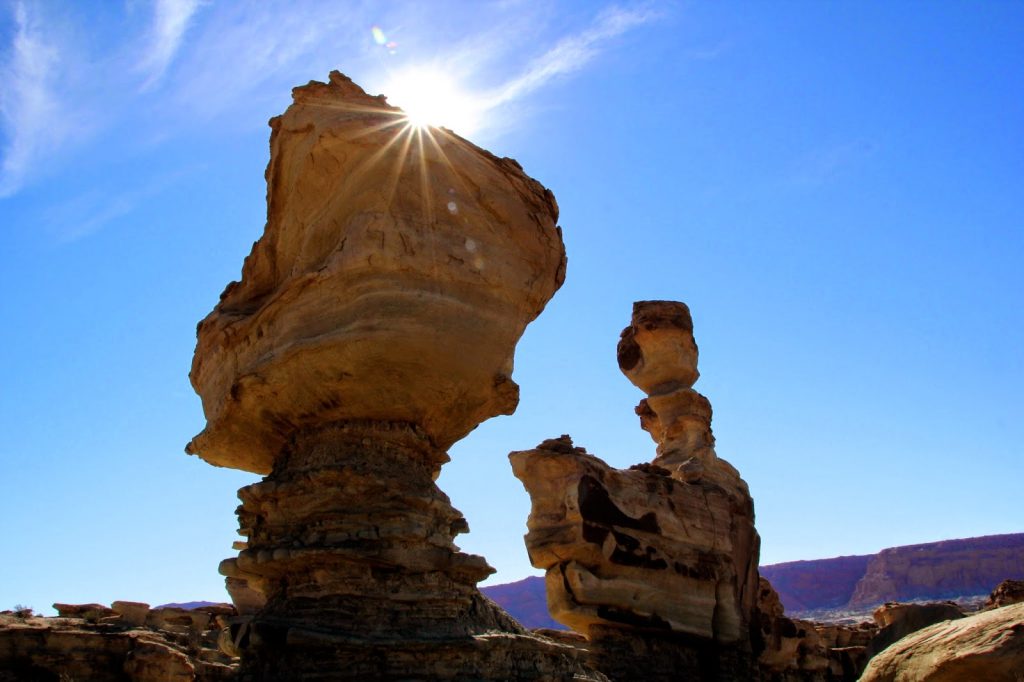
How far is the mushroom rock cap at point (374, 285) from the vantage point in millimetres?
6531

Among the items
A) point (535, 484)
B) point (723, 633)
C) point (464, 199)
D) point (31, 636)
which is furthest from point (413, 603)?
point (723, 633)

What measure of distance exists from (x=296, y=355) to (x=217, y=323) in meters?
1.42

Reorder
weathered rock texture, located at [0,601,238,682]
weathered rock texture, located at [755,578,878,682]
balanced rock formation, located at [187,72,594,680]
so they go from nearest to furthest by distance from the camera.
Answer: balanced rock formation, located at [187,72,594,680], weathered rock texture, located at [0,601,238,682], weathered rock texture, located at [755,578,878,682]

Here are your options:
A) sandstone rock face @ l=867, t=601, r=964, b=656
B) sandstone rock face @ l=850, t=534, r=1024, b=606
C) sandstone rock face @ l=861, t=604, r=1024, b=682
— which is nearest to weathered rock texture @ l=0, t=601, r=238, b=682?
sandstone rock face @ l=861, t=604, r=1024, b=682

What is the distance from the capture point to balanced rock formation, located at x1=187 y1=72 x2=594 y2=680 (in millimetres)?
6102

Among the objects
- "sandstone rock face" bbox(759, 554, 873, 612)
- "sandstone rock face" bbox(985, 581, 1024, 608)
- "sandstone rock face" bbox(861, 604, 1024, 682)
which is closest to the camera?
"sandstone rock face" bbox(861, 604, 1024, 682)

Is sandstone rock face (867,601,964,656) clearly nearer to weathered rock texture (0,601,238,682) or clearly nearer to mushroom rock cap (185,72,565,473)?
mushroom rock cap (185,72,565,473)

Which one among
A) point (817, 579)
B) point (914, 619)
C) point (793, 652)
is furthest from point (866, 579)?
point (914, 619)

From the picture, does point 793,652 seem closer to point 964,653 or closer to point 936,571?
point 964,653

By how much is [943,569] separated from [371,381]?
76.6 metres

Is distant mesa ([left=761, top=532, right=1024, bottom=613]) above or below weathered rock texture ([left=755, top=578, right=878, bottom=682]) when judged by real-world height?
above

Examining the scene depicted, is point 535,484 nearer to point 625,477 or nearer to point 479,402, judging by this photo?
point 625,477

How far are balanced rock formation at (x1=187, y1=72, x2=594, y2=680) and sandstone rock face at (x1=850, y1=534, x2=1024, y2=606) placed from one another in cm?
7208

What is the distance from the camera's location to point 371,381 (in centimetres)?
654
